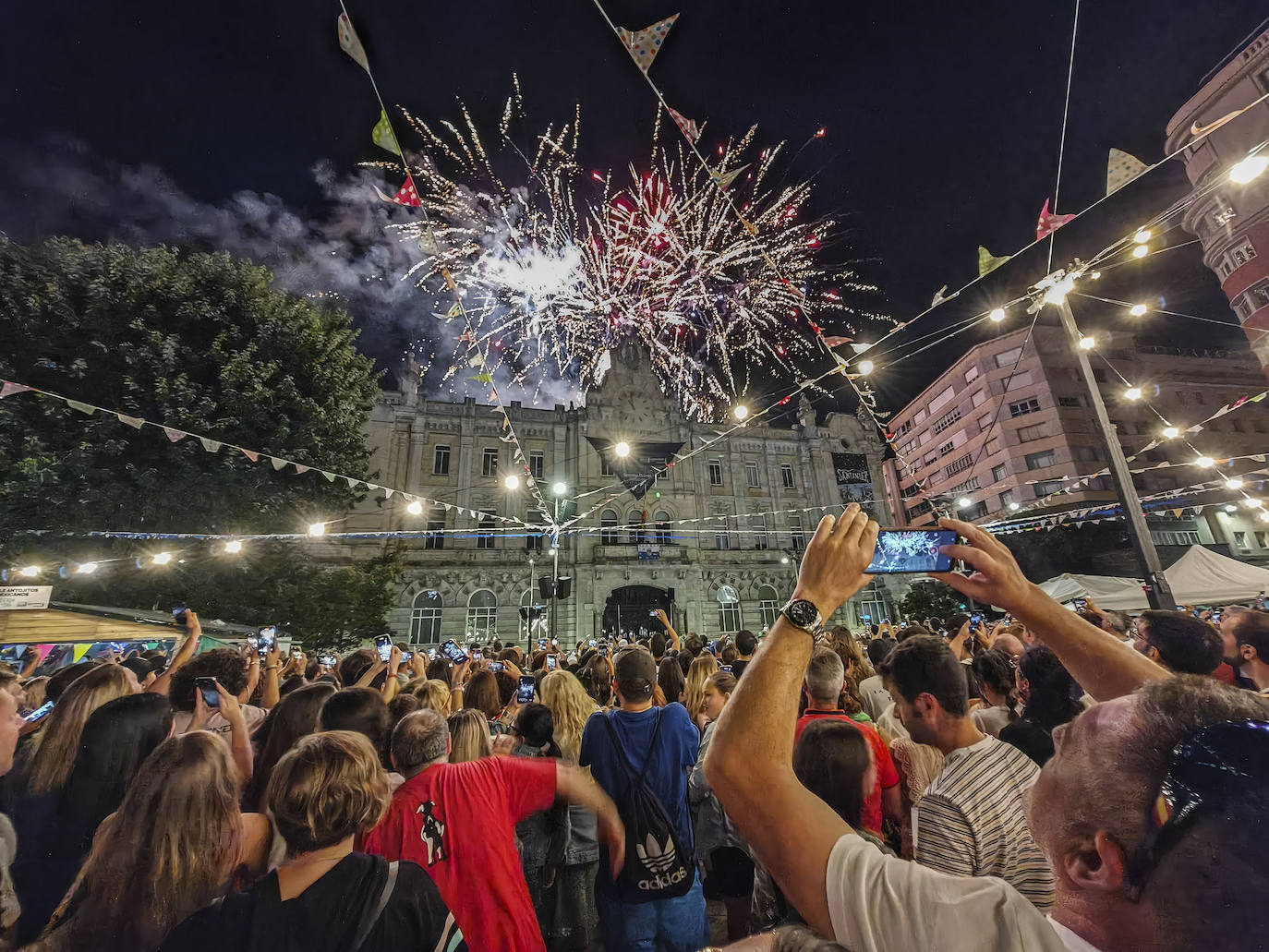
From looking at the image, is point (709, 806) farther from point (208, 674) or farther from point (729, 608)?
point (729, 608)

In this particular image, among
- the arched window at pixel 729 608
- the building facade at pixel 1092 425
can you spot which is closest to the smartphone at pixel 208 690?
the arched window at pixel 729 608

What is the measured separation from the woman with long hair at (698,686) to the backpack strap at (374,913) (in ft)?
10.8

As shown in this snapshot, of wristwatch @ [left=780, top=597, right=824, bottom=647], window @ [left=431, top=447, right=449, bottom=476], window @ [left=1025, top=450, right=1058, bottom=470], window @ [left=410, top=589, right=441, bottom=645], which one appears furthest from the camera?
window @ [left=1025, top=450, right=1058, bottom=470]

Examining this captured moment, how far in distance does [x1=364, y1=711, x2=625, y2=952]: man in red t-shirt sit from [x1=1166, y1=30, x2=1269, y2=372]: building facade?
123ft

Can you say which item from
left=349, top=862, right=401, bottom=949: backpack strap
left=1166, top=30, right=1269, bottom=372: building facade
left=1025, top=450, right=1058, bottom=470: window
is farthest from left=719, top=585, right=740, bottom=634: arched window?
left=1025, top=450, right=1058, bottom=470: window

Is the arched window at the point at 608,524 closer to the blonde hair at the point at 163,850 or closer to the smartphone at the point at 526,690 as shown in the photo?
the smartphone at the point at 526,690

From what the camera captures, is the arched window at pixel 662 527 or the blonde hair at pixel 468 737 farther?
the arched window at pixel 662 527

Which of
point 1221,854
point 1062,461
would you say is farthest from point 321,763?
point 1062,461

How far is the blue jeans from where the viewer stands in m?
3.15

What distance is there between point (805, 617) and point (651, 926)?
9.59 ft

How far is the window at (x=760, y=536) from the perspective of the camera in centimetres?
3183

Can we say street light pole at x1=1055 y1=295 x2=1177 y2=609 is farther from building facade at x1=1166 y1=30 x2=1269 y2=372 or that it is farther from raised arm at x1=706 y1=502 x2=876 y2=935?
building facade at x1=1166 y1=30 x2=1269 y2=372

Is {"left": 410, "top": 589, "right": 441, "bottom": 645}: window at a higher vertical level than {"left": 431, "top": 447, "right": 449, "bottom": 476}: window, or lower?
lower

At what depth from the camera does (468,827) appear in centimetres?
270
